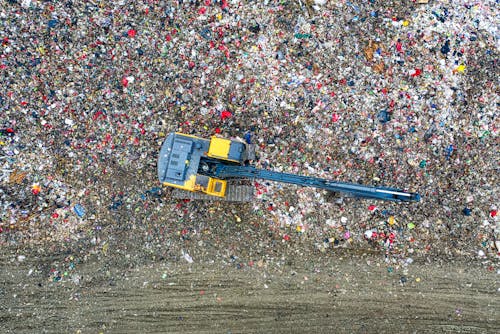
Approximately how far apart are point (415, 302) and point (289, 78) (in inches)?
121

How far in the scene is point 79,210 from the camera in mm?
4199

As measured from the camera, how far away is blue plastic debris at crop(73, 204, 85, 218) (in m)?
4.20

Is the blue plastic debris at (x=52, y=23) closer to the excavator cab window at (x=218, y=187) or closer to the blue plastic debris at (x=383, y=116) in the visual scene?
the excavator cab window at (x=218, y=187)

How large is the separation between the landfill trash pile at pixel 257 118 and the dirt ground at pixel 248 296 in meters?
0.20

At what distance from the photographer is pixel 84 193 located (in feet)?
13.9

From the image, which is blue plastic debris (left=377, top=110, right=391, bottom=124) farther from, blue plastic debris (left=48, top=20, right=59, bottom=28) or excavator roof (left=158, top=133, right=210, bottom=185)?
blue plastic debris (left=48, top=20, right=59, bottom=28)

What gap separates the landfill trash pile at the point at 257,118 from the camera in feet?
13.5

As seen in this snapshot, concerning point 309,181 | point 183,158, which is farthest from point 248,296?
point 183,158

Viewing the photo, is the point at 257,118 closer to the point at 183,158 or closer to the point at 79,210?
the point at 183,158

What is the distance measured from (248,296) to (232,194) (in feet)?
4.05

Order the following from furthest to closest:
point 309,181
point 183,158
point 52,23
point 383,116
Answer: point 52,23, point 383,116, point 309,181, point 183,158

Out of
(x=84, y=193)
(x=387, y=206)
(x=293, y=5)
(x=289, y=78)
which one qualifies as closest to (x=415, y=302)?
(x=387, y=206)

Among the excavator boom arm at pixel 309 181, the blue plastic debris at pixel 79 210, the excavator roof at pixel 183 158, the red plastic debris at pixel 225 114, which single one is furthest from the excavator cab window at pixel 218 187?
Result: the blue plastic debris at pixel 79 210

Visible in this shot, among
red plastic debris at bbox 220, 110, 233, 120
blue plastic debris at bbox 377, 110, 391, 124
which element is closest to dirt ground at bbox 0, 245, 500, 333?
blue plastic debris at bbox 377, 110, 391, 124
